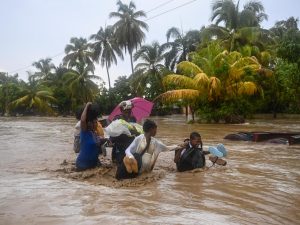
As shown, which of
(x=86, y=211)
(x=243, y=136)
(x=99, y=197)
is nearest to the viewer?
(x=86, y=211)

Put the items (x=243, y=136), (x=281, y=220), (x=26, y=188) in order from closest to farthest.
→ (x=281, y=220) < (x=26, y=188) < (x=243, y=136)

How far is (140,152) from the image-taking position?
6.17m

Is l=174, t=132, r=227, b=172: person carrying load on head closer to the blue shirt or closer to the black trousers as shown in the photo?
the black trousers

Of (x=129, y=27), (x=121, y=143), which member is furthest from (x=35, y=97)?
(x=121, y=143)

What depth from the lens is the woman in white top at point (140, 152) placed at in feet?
19.8

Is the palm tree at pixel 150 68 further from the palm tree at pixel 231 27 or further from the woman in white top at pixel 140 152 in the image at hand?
the woman in white top at pixel 140 152

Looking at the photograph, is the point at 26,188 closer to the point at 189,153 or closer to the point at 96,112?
the point at 96,112

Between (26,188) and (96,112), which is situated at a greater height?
(96,112)

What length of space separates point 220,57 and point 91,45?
24.4 meters

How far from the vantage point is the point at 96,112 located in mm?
6430

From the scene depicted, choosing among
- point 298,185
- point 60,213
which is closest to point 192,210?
point 60,213

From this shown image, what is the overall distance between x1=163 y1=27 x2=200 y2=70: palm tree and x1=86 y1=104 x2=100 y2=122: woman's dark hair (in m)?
32.9

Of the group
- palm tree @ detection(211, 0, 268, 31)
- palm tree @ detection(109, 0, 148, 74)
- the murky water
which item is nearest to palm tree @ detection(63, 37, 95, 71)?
palm tree @ detection(109, 0, 148, 74)

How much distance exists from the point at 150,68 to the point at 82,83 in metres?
11.5
